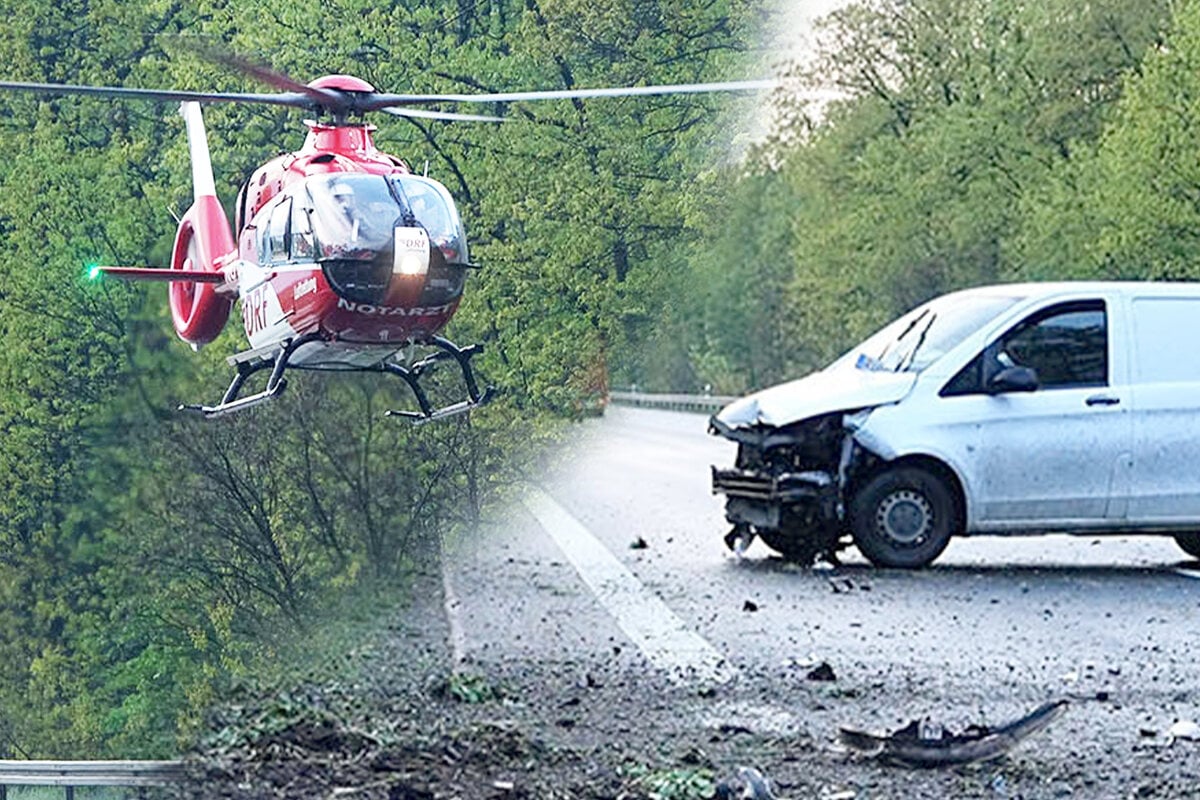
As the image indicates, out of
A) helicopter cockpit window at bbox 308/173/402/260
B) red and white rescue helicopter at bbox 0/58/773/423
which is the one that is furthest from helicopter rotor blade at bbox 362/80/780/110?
helicopter cockpit window at bbox 308/173/402/260

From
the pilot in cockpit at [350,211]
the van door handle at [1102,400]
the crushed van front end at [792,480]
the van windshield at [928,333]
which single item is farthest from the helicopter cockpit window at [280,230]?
the van door handle at [1102,400]

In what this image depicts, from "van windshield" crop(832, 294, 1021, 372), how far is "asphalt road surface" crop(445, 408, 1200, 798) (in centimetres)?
113

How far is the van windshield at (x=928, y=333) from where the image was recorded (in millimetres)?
13164

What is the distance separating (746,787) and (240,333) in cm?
486

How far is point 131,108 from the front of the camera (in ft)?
43.3

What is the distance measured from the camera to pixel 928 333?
44.2 ft

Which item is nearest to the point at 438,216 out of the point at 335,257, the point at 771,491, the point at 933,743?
the point at 335,257

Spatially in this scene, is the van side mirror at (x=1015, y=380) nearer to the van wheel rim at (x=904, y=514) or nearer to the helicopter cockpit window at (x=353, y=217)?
the van wheel rim at (x=904, y=514)

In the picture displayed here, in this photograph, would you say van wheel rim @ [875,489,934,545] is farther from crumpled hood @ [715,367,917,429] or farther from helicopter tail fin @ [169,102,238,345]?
helicopter tail fin @ [169,102,238,345]

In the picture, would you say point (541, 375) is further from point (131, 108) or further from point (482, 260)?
point (131, 108)

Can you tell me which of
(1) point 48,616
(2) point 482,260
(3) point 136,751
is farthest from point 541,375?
(1) point 48,616

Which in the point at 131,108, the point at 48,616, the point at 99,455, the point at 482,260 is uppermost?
the point at 131,108

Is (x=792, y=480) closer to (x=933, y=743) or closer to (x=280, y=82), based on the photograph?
(x=280, y=82)

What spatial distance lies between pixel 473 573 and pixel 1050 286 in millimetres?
4696
